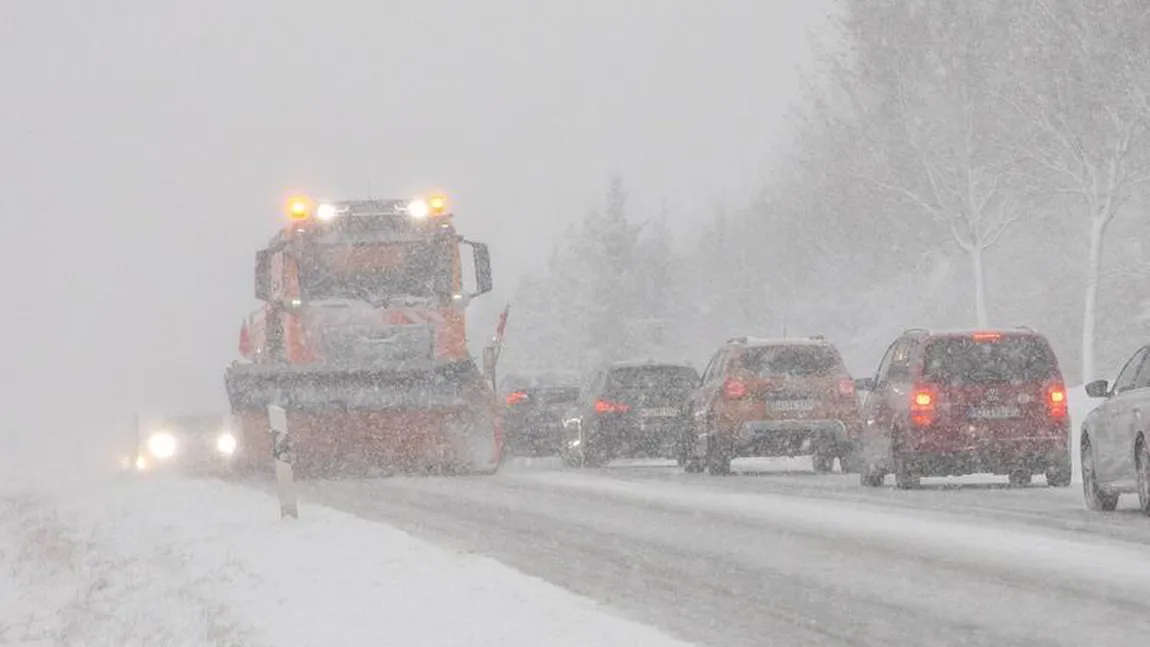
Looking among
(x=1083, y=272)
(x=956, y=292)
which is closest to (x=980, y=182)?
(x=1083, y=272)

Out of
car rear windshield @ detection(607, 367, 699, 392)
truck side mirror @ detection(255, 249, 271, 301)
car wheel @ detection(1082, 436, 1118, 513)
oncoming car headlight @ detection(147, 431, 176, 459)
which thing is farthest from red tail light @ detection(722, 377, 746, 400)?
oncoming car headlight @ detection(147, 431, 176, 459)

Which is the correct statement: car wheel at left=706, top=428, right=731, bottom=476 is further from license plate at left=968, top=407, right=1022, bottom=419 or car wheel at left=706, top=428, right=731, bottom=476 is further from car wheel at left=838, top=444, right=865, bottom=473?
license plate at left=968, top=407, right=1022, bottom=419

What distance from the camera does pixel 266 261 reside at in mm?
25781

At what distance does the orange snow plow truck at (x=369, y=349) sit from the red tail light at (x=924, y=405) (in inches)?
240

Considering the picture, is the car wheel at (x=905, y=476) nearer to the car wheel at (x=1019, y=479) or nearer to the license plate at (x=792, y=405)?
the car wheel at (x=1019, y=479)

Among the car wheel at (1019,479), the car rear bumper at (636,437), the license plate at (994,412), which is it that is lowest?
the car wheel at (1019,479)

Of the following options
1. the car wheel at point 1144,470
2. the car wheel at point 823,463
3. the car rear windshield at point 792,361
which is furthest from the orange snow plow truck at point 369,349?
the car wheel at point 1144,470

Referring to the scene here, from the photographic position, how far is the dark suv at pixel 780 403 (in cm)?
2416

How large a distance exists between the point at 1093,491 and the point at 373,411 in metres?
10.0

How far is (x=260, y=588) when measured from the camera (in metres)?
11.9

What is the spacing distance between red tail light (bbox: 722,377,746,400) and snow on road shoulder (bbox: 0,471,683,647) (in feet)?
19.8

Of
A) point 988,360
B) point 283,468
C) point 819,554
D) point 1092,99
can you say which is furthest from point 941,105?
point 819,554

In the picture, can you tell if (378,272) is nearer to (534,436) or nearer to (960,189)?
(534,436)

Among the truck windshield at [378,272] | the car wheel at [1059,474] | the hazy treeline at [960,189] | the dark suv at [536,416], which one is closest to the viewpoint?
the car wheel at [1059,474]
